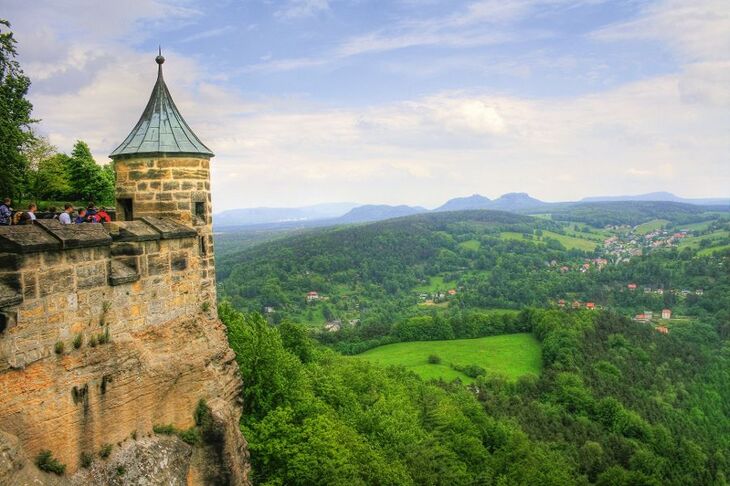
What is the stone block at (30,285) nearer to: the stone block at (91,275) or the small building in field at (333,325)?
the stone block at (91,275)

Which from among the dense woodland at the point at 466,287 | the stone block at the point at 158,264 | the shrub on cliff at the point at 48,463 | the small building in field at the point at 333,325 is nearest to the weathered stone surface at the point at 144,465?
the shrub on cliff at the point at 48,463

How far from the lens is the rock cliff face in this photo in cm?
972

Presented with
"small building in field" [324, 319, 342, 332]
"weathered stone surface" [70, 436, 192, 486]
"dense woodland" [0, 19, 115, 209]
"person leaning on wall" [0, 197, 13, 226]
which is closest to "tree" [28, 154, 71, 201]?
"dense woodland" [0, 19, 115, 209]

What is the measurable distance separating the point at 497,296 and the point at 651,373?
3070 inches

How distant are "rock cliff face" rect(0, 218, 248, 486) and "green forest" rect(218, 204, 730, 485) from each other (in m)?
5.51

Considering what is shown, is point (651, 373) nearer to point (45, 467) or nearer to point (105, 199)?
point (105, 199)

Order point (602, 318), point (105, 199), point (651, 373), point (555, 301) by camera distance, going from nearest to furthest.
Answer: point (105, 199)
point (651, 373)
point (602, 318)
point (555, 301)

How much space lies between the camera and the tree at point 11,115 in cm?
2594

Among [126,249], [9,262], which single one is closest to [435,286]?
[126,249]

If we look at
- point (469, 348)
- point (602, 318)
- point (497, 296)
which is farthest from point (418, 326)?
point (497, 296)

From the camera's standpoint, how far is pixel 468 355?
92.9m

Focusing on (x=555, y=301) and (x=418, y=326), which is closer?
(x=418, y=326)

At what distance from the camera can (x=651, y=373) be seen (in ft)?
290

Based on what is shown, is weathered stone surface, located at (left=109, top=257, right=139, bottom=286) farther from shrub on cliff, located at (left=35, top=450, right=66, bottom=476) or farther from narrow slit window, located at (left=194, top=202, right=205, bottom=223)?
shrub on cliff, located at (left=35, top=450, right=66, bottom=476)
